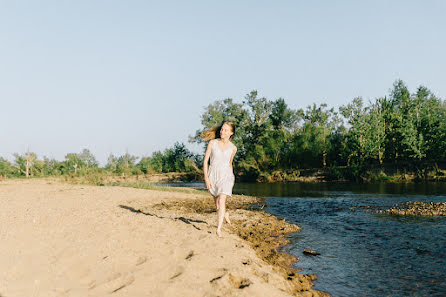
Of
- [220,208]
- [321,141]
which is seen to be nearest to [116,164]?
[321,141]

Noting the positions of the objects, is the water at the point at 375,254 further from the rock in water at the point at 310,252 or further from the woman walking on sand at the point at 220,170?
the woman walking on sand at the point at 220,170

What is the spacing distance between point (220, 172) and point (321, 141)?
1712 inches

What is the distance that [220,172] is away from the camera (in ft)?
20.1

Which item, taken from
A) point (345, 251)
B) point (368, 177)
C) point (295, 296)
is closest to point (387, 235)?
point (345, 251)

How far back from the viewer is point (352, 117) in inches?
1650

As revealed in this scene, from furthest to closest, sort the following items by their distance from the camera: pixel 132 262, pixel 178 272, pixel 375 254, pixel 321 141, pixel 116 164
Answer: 1. pixel 116 164
2. pixel 321 141
3. pixel 375 254
4. pixel 132 262
5. pixel 178 272

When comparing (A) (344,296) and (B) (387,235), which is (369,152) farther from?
(A) (344,296)

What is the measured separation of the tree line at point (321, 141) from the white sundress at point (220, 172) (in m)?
20.2

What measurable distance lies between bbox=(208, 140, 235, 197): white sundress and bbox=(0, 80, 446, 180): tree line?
20203 mm

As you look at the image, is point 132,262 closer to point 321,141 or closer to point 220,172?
point 220,172

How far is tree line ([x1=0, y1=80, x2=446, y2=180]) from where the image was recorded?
36.2m

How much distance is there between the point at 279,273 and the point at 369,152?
39194 millimetres

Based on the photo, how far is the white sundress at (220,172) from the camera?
608 cm

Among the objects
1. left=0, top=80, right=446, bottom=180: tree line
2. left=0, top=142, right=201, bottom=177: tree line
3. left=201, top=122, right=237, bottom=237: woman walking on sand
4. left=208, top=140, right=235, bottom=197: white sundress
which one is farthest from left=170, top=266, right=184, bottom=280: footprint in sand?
left=0, top=142, right=201, bottom=177: tree line
